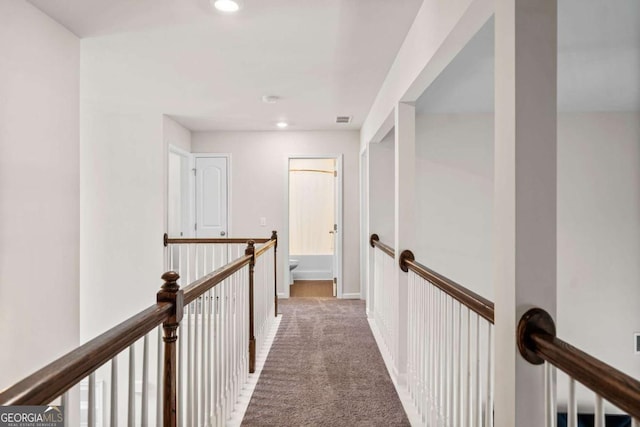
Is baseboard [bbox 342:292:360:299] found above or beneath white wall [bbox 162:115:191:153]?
beneath

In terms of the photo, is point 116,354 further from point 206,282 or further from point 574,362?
point 574,362

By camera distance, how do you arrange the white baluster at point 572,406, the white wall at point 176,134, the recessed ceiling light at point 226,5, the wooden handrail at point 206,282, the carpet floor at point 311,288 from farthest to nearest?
the carpet floor at point 311,288 < the white wall at point 176,134 < the recessed ceiling light at point 226,5 < the wooden handrail at point 206,282 < the white baluster at point 572,406

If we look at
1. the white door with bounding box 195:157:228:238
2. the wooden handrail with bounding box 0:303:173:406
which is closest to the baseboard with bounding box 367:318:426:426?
the wooden handrail with bounding box 0:303:173:406

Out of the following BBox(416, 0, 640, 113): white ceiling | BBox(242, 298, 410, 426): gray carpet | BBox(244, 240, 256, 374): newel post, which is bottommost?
BBox(242, 298, 410, 426): gray carpet

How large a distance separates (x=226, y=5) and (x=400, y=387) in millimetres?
2713

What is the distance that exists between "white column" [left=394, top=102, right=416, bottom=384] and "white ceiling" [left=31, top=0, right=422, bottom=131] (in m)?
0.56

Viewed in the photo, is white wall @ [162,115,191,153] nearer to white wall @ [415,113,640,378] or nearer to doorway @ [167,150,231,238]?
doorway @ [167,150,231,238]

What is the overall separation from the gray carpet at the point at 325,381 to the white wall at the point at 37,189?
131cm

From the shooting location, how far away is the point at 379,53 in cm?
304

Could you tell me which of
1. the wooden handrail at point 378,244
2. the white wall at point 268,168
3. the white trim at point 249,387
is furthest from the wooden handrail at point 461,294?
the white wall at point 268,168

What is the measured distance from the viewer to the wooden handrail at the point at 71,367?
0.71 meters

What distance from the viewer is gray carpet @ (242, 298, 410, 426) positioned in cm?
244

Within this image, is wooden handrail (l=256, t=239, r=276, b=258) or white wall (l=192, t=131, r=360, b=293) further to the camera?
white wall (l=192, t=131, r=360, b=293)

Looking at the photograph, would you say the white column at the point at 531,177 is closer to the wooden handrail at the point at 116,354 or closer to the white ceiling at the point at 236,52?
the wooden handrail at the point at 116,354
